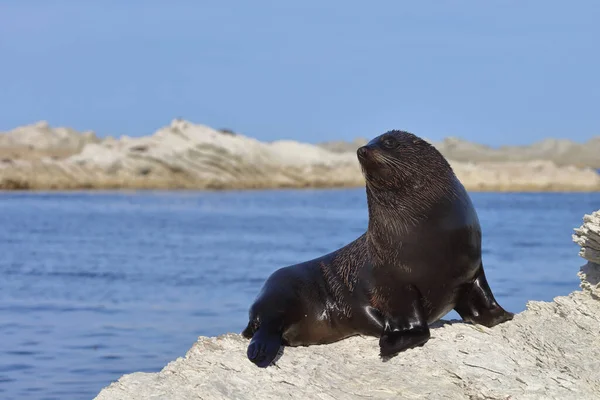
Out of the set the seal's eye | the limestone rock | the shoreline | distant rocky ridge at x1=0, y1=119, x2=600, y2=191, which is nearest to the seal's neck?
the seal's eye

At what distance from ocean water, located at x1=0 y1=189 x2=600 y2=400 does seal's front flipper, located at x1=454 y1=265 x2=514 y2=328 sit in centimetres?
429

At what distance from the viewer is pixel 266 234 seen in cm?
3494

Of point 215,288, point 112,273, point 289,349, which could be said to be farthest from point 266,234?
point 289,349

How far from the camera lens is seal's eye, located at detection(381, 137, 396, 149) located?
6965 millimetres

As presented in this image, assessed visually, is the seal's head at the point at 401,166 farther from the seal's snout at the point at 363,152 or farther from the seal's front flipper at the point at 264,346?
the seal's front flipper at the point at 264,346

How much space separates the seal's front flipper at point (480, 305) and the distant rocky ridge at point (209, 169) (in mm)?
62542

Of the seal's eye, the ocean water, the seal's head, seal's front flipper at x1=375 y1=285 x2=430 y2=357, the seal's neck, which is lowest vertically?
the ocean water

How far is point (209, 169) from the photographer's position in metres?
71.9

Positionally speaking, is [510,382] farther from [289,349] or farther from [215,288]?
[215,288]

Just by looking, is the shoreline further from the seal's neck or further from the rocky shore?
the rocky shore

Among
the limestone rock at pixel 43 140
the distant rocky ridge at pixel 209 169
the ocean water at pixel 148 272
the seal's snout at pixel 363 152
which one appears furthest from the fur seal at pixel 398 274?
the limestone rock at pixel 43 140

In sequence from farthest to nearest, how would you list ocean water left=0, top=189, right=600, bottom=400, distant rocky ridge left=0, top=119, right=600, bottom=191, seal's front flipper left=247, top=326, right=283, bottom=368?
distant rocky ridge left=0, top=119, right=600, bottom=191 → ocean water left=0, top=189, right=600, bottom=400 → seal's front flipper left=247, top=326, right=283, bottom=368

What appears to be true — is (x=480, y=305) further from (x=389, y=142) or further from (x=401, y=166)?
(x=389, y=142)

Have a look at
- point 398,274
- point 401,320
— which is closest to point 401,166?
point 398,274
